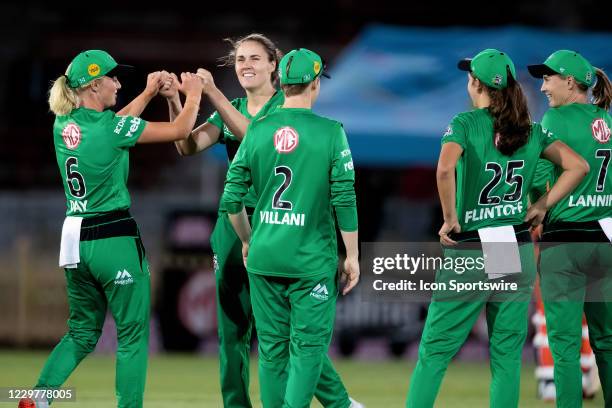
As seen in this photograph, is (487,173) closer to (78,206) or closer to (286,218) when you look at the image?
(286,218)

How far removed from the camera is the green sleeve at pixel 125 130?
6.69 metres

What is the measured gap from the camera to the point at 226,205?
20.9ft

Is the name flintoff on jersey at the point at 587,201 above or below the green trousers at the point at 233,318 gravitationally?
above

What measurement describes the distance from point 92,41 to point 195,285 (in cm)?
790

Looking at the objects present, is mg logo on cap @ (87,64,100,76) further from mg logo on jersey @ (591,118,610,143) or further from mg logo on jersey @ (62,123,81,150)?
mg logo on jersey @ (591,118,610,143)

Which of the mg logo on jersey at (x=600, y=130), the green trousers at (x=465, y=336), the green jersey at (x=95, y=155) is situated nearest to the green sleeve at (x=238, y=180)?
the green jersey at (x=95, y=155)

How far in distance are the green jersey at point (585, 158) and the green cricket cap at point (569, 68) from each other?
0.58 ft

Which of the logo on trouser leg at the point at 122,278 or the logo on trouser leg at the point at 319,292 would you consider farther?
the logo on trouser leg at the point at 122,278

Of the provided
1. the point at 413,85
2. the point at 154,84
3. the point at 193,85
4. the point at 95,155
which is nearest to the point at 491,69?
the point at 193,85

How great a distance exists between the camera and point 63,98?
680 cm

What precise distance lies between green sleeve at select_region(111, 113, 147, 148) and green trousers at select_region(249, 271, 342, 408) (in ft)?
3.55

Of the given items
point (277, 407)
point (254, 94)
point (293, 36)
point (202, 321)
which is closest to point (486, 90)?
point (254, 94)

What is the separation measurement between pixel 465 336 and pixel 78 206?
90.4 inches

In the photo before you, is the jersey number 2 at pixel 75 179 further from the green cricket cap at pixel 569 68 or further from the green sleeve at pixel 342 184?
the green cricket cap at pixel 569 68
